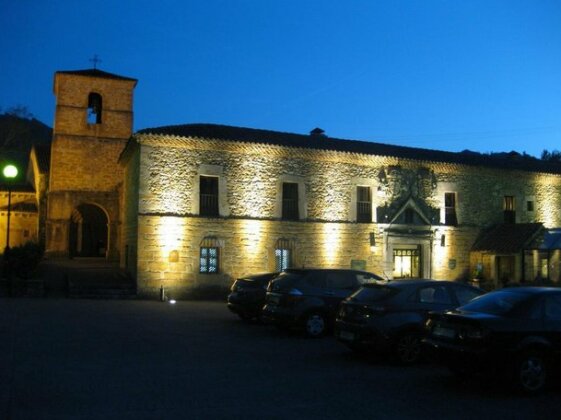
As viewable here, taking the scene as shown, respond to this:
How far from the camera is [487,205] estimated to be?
102 ft

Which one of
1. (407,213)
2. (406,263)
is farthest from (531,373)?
(406,263)

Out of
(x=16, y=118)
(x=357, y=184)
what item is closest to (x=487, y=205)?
(x=357, y=184)

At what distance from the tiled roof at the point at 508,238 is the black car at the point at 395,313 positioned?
18.6m

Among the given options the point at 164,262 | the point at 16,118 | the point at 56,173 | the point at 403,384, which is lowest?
the point at 403,384

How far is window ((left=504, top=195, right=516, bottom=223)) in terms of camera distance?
104 feet

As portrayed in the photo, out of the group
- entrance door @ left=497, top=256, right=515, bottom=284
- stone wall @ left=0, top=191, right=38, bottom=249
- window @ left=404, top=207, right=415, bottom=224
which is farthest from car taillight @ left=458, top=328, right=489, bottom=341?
stone wall @ left=0, top=191, right=38, bottom=249

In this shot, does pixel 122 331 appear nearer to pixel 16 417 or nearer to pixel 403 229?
pixel 16 417

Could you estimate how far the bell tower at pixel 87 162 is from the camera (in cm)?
3328

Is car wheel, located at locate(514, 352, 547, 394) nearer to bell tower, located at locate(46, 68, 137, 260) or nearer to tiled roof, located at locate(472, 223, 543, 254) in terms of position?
tiled roof, located at locate(472, 223, 543, 254)

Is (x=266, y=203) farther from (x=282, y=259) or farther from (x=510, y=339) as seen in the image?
(x=510, y=339)

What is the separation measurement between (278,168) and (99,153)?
13688 mm

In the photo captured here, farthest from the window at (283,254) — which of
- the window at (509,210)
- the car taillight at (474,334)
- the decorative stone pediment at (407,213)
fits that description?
the car taillight at (474,334)

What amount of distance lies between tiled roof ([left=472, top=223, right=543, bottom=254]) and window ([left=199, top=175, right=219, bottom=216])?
1397cm

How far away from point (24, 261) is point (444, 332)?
17.0 m
